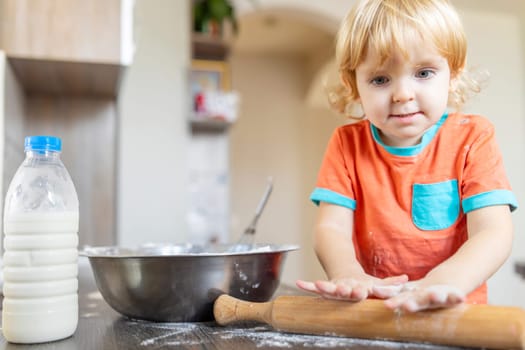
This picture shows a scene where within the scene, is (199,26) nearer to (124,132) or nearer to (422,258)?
(124,132)

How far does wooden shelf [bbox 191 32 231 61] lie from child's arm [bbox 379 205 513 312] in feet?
7.37

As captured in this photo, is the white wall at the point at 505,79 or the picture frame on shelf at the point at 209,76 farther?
the white wall at the point at 505,79

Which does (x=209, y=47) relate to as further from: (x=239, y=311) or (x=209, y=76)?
(x=239, y=311)

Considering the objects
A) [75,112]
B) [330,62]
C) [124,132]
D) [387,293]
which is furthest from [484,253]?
[330,62]

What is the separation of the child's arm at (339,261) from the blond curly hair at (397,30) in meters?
0.22

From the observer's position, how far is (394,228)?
0.72 meters

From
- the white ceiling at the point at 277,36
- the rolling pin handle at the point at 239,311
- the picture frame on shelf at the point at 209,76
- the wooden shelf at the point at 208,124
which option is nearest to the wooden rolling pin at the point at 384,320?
the rolling pin handle at the point at 239,311

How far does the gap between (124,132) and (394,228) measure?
5.93 ft

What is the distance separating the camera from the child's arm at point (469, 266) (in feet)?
1.45

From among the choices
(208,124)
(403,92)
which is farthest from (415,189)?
(208,124)

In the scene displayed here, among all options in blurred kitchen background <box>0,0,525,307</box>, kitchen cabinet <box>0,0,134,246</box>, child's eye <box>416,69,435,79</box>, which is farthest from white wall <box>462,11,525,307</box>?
child's eye <box>416,69,435,79</box>

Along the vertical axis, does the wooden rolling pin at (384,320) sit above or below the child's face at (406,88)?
below

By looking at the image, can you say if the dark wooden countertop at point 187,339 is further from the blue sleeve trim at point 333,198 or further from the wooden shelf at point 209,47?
the wooden shelf at point 209,47

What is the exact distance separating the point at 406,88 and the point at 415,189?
0.53 ft
